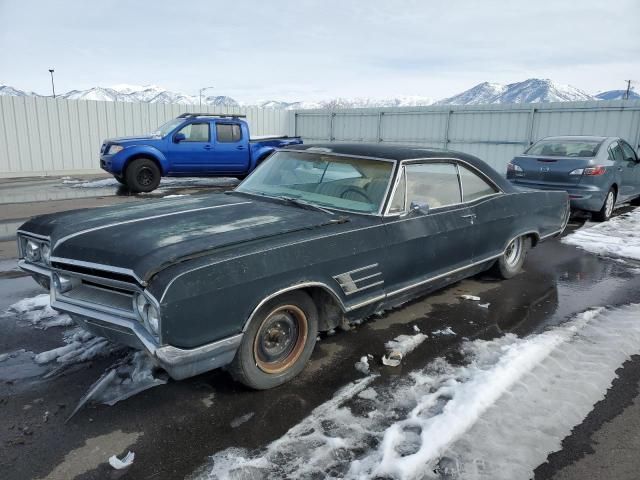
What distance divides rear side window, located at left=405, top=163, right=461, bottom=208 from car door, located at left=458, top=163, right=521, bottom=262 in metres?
0.14

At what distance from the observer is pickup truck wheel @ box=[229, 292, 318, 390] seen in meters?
2.96

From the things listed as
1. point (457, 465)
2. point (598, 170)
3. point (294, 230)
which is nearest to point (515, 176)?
point (598, 170)

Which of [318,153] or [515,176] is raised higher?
[318,153]

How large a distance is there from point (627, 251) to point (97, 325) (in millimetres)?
6914

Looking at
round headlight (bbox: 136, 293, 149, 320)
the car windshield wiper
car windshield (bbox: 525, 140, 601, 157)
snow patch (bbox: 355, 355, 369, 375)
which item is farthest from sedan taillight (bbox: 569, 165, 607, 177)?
round headlight (bbox: 136, 293, 149, 320)

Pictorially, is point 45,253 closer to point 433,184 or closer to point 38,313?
point 38,313

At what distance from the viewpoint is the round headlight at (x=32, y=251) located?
3.54 metres

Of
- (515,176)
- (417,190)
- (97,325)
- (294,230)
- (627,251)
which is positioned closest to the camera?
(97,325)

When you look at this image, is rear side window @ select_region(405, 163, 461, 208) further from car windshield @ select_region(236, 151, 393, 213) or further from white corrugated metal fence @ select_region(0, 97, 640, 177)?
white corrugated metal fence @ select_region(0, 97, 640, 177)

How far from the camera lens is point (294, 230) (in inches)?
129

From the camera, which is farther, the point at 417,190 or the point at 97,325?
the point at 417,190

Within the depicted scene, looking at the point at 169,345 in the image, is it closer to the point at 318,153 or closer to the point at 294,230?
the point at 294,230

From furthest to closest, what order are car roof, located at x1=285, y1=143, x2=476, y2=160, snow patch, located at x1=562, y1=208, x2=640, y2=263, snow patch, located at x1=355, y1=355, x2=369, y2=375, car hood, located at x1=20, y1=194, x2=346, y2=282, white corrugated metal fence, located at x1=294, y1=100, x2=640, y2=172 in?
white corrugated metal fence, located at x1=294, y1=100, x2=640, y2=172 < snow patch, located at x1=562, y1=208, x2=640, y2=263 < car roof, located at x1=285, y1=143, x2=476, y2=160 < snow patch, located at x1=355, y1=355, x2=369, y2=375 < car hood, located at x1=20, y1=194, x2=346, y2=282

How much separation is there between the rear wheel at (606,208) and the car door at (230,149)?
843 cm
